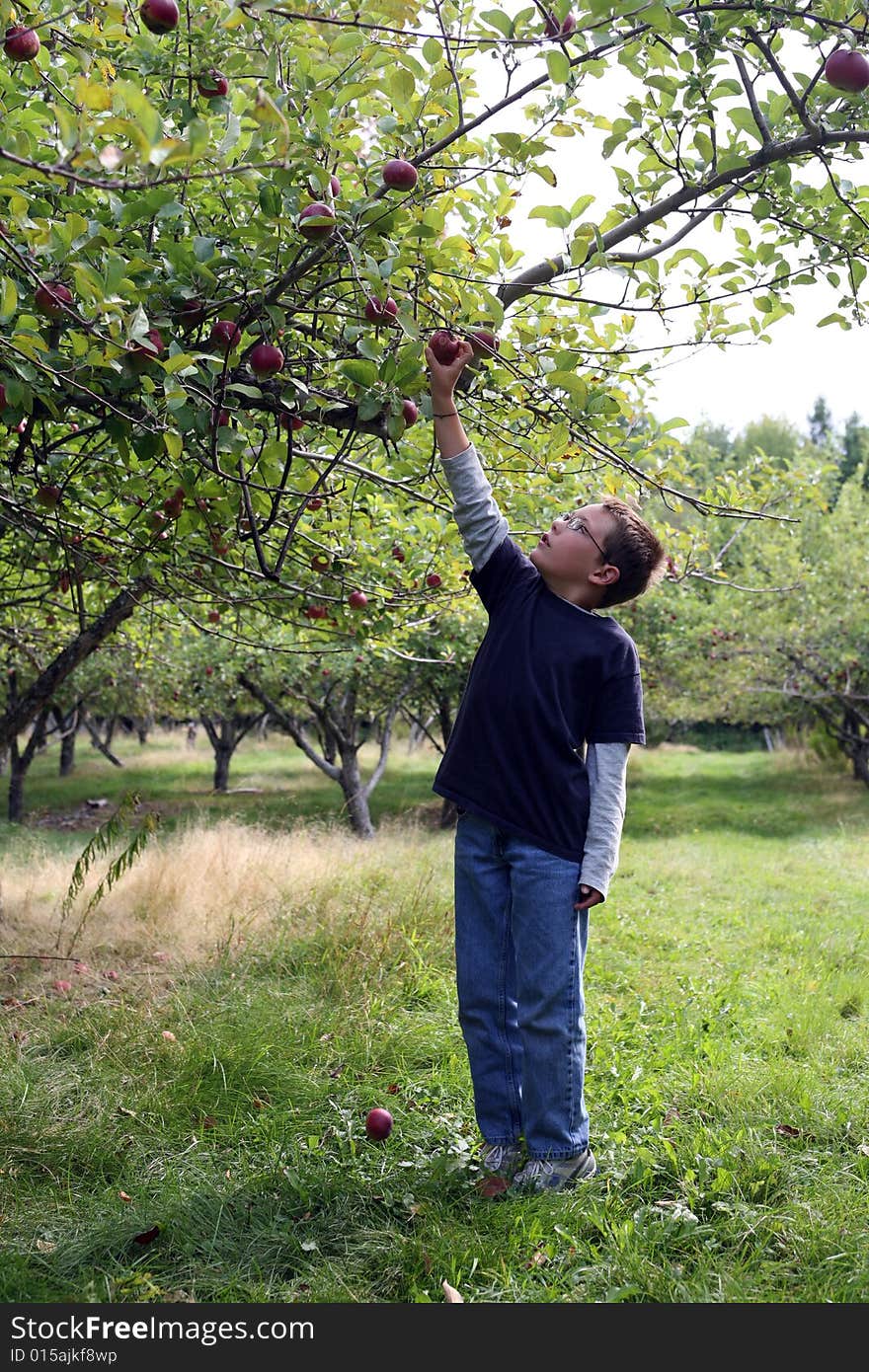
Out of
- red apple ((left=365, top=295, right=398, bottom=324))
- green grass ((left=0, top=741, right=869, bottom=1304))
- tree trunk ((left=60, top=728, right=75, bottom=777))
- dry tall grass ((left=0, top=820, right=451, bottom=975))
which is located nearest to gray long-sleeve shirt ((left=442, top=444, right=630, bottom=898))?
red apple ((left=365, top=295, right=398, bottom=324))

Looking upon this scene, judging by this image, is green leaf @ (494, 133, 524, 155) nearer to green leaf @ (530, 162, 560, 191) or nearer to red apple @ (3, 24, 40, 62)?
green leaf @ (530, 162, 560, 191)

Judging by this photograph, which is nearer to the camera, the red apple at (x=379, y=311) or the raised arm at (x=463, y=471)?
the red apple at (x=379, y=311)

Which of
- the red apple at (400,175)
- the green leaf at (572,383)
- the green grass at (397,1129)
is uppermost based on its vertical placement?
the red apple at (400,175)

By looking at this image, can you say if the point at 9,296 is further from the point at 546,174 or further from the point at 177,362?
the point at 546,174

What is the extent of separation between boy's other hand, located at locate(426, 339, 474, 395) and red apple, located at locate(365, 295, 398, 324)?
0.14 metres

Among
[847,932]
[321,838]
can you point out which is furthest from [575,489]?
[321,838]

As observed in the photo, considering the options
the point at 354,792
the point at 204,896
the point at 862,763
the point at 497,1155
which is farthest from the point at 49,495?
the point at 862,763

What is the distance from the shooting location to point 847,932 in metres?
5.73

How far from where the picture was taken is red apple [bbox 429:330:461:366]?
2.22m

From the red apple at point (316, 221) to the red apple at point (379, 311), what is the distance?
0.23 meters

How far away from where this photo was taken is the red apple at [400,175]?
191cm

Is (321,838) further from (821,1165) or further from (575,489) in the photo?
(821,1165)

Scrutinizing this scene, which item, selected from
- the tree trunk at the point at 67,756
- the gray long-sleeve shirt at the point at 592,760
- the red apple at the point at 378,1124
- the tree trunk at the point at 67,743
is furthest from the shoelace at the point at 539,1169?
the tree trunk at the point at 67,756

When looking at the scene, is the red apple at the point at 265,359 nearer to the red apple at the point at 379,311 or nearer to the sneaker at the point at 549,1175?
the red apple at the point at 379,311
